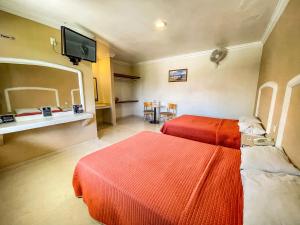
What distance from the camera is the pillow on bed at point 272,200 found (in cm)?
61

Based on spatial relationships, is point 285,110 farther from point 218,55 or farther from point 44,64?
point 44,64

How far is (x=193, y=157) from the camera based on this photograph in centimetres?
148

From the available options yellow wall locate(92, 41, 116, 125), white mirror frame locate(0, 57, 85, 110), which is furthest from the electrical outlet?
yellow wall locate(92, 41, 116, 125)

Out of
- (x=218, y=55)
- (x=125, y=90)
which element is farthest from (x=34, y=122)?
(x=218, y=55)

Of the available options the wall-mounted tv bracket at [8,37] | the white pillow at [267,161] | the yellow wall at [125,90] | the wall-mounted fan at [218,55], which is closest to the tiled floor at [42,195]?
the white pillow at [267,161]

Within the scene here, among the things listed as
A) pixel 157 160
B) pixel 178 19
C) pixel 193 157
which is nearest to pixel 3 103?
pixel 157 160

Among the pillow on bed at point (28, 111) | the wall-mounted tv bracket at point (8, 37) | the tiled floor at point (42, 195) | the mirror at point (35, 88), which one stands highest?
the wall-mounted tv bracket at point (8, 37)

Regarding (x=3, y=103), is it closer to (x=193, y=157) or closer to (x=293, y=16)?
(x=193, y=157)

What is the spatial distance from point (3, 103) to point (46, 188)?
1.68 m

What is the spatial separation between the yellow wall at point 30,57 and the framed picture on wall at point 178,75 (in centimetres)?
313

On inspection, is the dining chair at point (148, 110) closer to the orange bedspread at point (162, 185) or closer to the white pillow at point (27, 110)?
the white pillow at point (27, 110)

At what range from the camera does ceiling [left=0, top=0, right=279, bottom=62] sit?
190cm

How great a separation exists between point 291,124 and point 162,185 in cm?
141

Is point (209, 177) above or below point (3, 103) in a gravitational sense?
below
